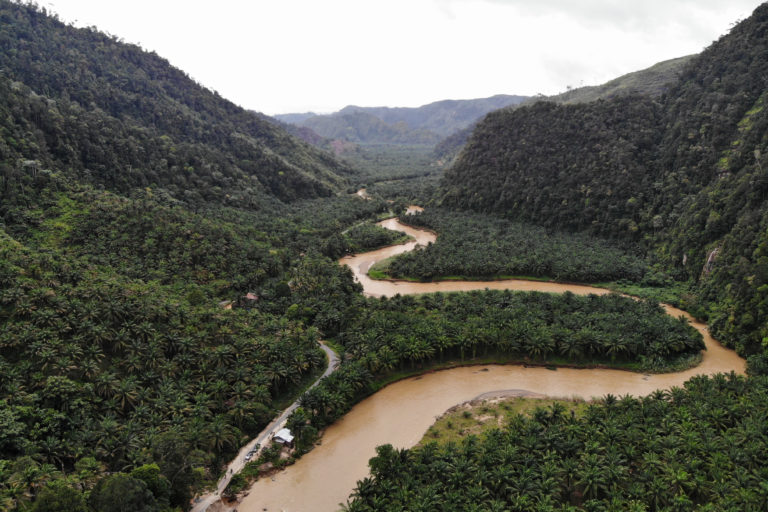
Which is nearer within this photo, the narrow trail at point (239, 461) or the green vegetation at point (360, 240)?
the narrow trail at point (239, 461)

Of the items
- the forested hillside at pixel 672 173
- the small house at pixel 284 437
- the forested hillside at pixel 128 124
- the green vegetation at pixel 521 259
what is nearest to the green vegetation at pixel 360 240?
the green vegetation at pixel 521 259

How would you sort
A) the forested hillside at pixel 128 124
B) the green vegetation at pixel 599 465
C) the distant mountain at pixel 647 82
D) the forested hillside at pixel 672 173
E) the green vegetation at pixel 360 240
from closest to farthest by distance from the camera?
the green vegetation at pixel 599 465, the forested hillside at pixel 672 173, the forested hillside at pixel 128 124, the green vegetation at pixel 360 240, the distant mountain at pixel 647 82

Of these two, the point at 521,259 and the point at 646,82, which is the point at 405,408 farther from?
the point at 646,82

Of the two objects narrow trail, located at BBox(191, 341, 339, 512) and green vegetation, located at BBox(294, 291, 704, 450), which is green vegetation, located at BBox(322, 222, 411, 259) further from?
narrow trail, located at BBox(191, 341, 339, 512)

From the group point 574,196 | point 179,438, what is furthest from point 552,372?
point 574,196

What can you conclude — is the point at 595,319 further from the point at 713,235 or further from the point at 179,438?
the point at 179,438

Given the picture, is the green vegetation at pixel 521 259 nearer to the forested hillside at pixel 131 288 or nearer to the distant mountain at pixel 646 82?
the forested hillside at pixel 131 288
